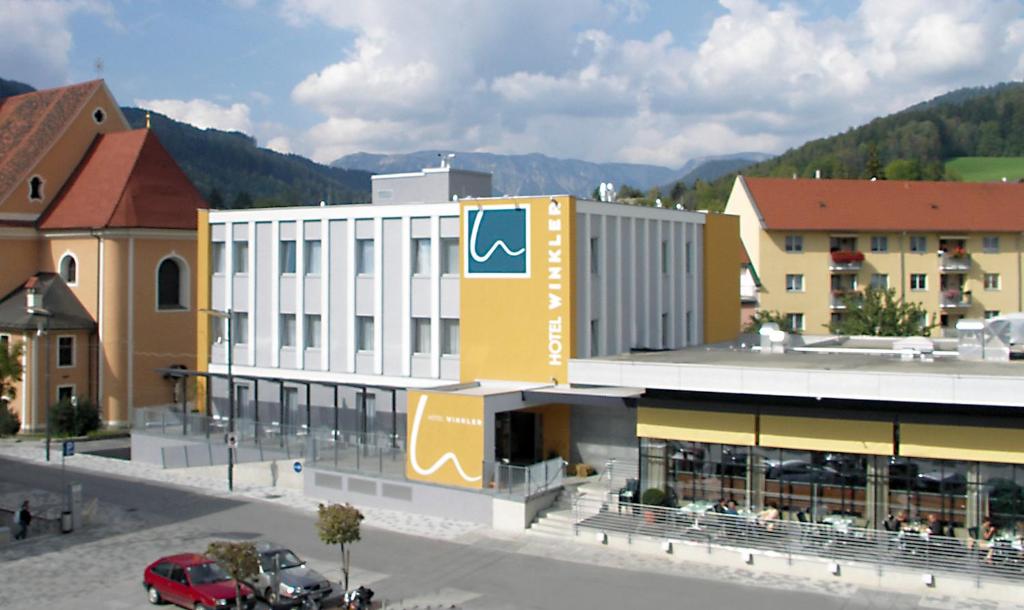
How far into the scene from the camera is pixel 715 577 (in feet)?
82.5

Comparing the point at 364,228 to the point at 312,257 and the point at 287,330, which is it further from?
the point at 287,330

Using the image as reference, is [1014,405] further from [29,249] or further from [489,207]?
[29,249]

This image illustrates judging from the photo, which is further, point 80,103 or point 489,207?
point 80,103

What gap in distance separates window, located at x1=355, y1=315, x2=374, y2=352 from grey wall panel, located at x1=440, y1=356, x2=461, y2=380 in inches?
139

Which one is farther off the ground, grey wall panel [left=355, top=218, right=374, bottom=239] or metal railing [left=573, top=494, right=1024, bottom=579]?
grey wall panel [left=355, top=218, right=374, bottom=239]

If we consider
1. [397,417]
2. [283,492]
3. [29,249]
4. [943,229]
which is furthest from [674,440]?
[943,229]

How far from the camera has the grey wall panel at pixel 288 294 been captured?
40875 mm

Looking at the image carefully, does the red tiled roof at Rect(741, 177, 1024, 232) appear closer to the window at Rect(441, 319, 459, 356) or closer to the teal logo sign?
the window at Rect(441, 319, 459, 356)

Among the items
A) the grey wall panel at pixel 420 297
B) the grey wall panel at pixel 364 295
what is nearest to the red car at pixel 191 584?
the grey wall panel at pixel 420 297

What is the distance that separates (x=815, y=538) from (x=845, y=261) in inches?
1830

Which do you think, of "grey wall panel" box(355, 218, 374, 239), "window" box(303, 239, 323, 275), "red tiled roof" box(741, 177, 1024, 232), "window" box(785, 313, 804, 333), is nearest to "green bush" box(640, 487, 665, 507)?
"grey wall panel" box(355, 218, 374, 239)

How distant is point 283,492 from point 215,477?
4.60 metres

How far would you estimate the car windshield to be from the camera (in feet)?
76.8

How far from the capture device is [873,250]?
7081 centimetres
